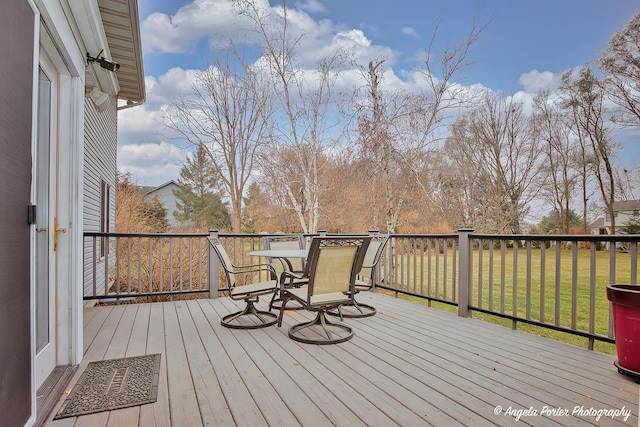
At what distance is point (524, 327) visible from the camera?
6.27 metres

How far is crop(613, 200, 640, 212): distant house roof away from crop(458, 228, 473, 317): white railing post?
9.75m

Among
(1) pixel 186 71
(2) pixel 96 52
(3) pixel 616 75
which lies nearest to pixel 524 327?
(2) pixel 96 52

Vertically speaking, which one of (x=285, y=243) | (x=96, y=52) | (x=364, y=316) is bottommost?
(x=364, y=316)

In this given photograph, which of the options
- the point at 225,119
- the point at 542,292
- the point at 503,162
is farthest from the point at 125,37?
the point at 503,162

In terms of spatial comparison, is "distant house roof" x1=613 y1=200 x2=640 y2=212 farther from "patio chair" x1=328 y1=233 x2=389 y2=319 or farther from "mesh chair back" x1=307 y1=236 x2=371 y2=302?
"mesh chair back" x1=307 y1=236 x2=371 y2=302

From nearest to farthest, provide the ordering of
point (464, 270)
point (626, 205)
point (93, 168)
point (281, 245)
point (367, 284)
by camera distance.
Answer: point (464, 270) → point (367, 284) → point (281, 245) → point (93, 168) → point (626, 205)

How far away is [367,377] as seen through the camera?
96.3 inches

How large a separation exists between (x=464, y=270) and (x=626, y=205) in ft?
33.1

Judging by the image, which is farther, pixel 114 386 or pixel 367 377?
pixel 367 377

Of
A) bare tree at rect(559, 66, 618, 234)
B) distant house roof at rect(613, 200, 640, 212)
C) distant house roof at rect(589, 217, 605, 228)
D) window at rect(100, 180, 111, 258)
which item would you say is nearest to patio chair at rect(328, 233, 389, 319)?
window at rect(100, 180, 111, 258)

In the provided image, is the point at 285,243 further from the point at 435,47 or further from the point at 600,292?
the point at 600,292

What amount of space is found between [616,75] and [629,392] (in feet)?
39.9

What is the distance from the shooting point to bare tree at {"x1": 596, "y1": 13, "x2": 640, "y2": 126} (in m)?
10.1

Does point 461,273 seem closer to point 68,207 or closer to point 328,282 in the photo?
point 328,282
